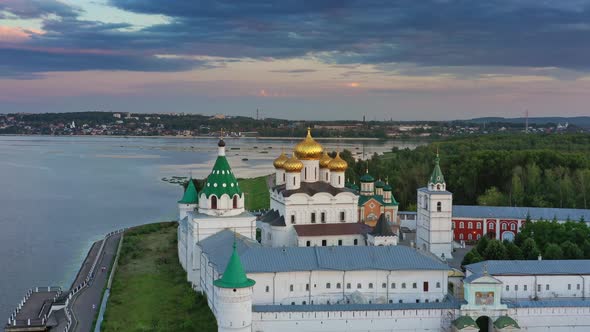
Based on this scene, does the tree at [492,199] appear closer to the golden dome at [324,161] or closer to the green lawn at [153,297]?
the golden dome at [324,161]

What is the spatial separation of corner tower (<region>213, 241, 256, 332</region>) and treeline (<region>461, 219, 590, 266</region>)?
8.21 m

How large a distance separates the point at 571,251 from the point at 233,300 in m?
11.5

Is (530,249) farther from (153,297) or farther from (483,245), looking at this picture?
(153,297)

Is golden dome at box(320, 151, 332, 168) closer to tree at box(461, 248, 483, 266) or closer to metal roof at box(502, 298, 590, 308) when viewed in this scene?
tree at box(461, 248, 483, 266)

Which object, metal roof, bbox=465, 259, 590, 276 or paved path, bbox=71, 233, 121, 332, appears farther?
paved path, bbox=71, 233, 121, 332

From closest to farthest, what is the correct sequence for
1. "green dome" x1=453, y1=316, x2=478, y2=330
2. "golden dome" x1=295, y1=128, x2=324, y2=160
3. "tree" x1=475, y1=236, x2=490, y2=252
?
"green dome" x1=453, y1=316, x2=478, y2=330
"tree" x1=475, y1=236, x2=490, y2=252
"golden dome" x1=295, y1=128, x2=324, y2=160

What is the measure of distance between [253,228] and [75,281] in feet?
23.2

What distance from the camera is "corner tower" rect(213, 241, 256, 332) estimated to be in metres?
14.7

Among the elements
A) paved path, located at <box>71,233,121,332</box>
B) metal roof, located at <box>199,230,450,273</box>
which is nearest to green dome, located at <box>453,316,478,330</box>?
metal roof, located at <box>199,230,450,273</box>

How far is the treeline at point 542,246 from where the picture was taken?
20.0 metres

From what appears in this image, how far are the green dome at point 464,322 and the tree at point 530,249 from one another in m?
5.50

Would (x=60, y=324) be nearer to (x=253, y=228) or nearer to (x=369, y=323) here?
(x=253, y=228)

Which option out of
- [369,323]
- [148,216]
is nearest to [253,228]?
[369,323]

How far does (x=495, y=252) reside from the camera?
65.5ft
